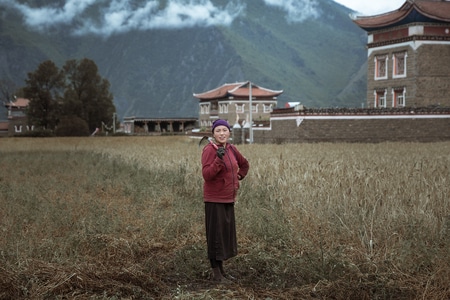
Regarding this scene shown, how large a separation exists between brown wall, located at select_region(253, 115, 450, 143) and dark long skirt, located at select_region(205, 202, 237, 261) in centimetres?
2038

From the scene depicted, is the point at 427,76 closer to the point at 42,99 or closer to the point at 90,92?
the point at 90,92

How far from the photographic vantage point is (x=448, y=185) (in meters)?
7.20

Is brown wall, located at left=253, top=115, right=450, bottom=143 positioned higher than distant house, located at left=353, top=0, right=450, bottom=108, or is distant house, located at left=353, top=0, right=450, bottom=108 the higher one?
distant house, located at left=353, top=0, right=450, bottom=108

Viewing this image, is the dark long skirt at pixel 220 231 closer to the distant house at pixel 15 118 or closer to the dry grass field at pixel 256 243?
the dry grass field at pixel 256 243

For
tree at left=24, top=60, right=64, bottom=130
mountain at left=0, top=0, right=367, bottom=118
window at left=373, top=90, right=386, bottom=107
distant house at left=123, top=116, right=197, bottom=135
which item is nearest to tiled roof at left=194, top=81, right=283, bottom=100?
distant house at left=123, top=116, right=197, bottom=135

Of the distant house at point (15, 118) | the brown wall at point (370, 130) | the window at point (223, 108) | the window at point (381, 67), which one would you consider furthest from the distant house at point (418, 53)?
the distant house at point (15, 118)

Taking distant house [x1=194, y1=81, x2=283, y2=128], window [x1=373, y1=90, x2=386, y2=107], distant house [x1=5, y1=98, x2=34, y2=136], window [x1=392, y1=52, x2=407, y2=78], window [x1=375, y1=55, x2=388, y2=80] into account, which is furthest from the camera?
distant house [x1=5, y1=98, x2=34, y2=136]

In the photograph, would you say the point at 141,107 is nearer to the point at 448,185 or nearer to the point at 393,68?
the point at 393,68

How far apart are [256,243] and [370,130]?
20.8m

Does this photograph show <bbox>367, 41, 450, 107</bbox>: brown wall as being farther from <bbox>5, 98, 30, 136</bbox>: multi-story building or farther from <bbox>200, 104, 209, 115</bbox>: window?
<bbox>5, 98, 30, 136</bbox>: multi-story building

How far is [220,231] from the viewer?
4.79 metres

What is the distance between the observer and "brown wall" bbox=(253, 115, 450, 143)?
25.1 metres

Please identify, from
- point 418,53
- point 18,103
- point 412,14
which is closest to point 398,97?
point 418,53

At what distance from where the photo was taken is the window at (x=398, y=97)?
100 feet
